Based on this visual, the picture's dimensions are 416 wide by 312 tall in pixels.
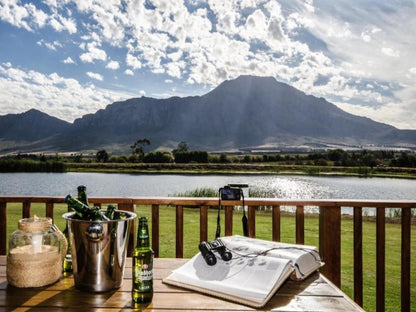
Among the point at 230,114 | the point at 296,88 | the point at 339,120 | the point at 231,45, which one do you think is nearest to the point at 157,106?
the point at 230,114

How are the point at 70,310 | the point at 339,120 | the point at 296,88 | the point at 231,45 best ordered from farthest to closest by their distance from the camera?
the point at 296,88 → the point at 339,120 → the point at 231,45 → the point at 70,310

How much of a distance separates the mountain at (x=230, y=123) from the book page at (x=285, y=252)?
132 metres

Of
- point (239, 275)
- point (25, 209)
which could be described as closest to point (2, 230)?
point (25, 209)

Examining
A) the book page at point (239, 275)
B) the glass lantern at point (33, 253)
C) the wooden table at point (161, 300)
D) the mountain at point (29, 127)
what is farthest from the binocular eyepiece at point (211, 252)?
the mountain at point (29, 127)

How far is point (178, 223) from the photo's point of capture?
2.49 m

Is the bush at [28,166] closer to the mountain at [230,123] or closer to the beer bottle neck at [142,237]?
the beer bottle neck at [142,237]

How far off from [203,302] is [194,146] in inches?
5408

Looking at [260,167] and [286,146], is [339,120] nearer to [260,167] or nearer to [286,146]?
[286,146]

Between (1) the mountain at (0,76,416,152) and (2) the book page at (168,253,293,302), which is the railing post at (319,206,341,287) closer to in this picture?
(2) the book page at (168,253,293,302)

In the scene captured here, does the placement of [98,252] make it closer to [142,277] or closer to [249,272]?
[142,277]

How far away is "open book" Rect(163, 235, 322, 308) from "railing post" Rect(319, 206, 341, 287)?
3.70ft

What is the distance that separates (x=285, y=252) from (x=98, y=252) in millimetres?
648

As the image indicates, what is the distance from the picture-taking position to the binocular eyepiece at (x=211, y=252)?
126 cm

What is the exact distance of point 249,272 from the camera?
116cm
